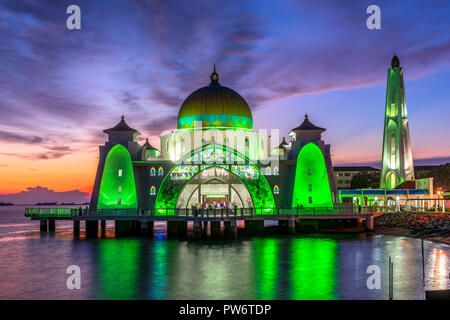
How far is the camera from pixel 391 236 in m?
40.1

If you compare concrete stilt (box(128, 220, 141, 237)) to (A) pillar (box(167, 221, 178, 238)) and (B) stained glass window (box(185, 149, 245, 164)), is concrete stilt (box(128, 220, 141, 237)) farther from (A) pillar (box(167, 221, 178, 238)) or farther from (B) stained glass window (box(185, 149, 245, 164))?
(B) stained glass window (box(185, 149, 245, 164))

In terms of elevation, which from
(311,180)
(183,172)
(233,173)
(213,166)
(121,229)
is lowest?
(121,229)

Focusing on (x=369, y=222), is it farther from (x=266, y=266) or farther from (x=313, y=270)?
(x=313, y=270)

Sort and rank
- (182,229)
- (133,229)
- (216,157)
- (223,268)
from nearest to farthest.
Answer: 1. (223,268)
2. (216,157)
3. (133,229)
4. (182,229)

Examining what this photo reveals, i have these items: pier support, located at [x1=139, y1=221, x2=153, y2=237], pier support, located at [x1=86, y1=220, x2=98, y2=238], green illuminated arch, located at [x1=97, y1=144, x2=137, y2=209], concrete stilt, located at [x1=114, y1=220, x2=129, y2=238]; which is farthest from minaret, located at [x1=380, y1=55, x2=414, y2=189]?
pier support, located at [x1=86, y1=220, x2=98, y2=238]

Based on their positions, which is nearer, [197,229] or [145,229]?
[197,229]

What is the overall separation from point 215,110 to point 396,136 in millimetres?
34487

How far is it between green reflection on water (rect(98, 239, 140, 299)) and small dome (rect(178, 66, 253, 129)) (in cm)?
1586

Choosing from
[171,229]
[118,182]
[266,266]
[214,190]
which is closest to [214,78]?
Result: [214,190]

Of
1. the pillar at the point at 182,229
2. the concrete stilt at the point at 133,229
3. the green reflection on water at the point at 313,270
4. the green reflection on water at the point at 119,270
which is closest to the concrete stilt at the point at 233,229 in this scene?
the green reflection on water at the point at 313,270

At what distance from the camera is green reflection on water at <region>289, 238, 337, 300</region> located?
748 inches

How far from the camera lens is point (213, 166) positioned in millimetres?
43625

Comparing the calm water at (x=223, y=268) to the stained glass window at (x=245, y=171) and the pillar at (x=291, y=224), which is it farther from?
the stained glass window at (x=245, y=171)

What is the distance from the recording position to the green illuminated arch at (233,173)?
4350 cm
